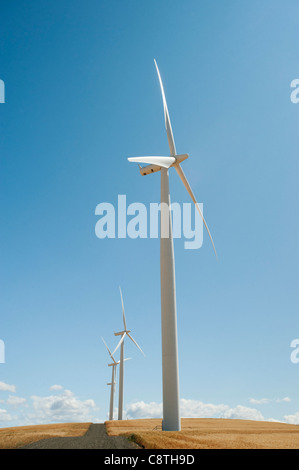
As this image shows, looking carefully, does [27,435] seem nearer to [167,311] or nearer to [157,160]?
[167,311]

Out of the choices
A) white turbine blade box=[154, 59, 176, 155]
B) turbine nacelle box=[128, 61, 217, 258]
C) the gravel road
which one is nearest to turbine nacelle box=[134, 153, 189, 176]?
turbine nacelle box=[128, 61, 217, 258]

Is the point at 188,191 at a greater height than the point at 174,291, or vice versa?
the point at 188,191

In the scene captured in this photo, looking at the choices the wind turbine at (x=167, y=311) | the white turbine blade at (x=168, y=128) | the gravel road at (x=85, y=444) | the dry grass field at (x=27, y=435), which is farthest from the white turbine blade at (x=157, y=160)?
the dry grass field at (x=27, y=435)

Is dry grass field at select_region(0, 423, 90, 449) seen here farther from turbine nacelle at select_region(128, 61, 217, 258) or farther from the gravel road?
turbine nacelle at select_region(128, 61, 217, 258)

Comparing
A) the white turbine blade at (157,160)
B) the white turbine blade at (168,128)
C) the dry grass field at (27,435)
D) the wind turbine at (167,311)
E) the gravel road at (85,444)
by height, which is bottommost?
the dry grass field at (27,435)

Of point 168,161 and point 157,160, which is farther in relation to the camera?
point 168,161

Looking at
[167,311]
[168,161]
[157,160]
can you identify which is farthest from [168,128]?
[167,311]

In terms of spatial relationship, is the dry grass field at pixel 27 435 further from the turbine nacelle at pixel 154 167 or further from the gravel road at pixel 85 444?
the turbine nacelle at pixel 154 167

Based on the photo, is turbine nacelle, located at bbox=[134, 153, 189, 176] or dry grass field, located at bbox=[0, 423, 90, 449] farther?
turbine nacelle, located at bbox=[134, 153, 189, 176]
